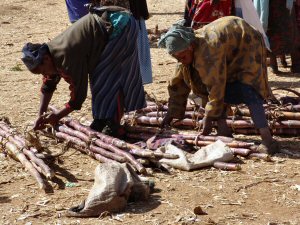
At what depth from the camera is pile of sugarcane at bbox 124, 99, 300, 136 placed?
621 centimetres

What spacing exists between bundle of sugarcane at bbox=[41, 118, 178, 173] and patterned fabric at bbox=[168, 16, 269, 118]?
0.64 metres

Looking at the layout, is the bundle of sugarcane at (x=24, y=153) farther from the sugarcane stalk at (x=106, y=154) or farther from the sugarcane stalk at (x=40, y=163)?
the sugarcane stalk at (x=106, y=154)

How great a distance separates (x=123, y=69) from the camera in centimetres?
621

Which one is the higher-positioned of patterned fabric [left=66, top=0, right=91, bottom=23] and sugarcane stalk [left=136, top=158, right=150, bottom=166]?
patterned fabric [left=66, top=0, right=91, bottom=23]

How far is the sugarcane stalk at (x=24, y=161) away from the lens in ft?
17.2

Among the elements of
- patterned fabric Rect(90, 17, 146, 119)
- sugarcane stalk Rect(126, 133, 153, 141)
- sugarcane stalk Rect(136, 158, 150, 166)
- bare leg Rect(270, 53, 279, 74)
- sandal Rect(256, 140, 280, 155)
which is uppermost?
patterned fabric Rect(90, 17, 146, 119)

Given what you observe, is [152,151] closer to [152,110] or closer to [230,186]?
[230,186]

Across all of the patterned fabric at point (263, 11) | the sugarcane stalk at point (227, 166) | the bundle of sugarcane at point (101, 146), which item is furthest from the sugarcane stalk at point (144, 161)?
the patterned fabric at point (263, 11)

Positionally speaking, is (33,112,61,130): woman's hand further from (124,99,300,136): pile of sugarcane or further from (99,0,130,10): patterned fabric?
(99,0,130,10): patterned fabric

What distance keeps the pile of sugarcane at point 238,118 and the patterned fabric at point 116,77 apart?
34cm

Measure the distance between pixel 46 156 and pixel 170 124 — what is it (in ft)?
4.65

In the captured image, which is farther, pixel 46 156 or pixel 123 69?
pixel 123 69

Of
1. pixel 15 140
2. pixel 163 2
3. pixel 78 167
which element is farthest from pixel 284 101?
pixel 163 2

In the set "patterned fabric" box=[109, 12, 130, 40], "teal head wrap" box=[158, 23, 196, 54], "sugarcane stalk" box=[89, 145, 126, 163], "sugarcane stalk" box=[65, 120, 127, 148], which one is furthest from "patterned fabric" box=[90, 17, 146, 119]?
"teal head wrap" box=[158, 23, 196, 54]
